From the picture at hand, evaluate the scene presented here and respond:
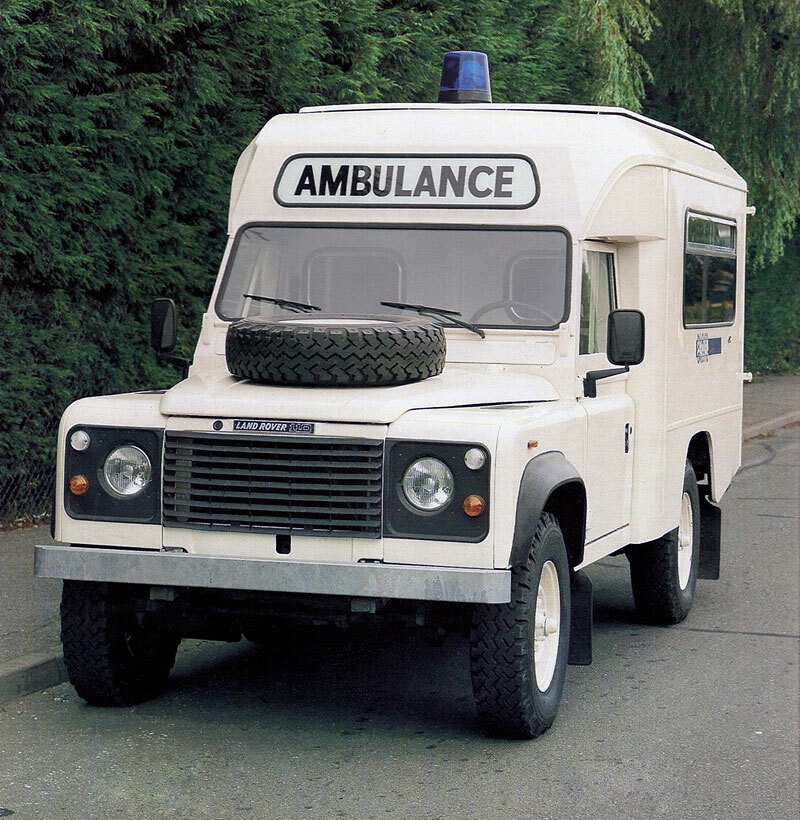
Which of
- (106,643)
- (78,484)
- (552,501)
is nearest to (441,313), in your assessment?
(552,501)

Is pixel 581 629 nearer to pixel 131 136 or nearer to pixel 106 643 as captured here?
pixel 106 643

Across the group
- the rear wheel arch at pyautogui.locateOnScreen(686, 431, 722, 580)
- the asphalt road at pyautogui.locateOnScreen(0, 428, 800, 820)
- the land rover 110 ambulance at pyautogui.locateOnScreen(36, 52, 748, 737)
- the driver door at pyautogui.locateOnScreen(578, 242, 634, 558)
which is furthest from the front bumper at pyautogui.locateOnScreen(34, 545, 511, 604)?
the rear wheel arch at pyautogui.locateOnScreen(686, 431, 722, 580)

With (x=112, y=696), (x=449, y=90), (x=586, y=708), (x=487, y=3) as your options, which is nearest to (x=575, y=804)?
(x=586, y=708)

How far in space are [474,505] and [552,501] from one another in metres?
0.84

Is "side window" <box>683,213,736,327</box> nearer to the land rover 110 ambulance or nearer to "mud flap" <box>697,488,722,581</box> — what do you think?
the land rover 110 ambulance

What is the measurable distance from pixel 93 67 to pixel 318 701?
523 centimetres

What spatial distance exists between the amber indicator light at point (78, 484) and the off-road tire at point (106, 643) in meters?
0.40

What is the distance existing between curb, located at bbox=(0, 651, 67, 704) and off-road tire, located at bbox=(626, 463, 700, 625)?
304 centimetres

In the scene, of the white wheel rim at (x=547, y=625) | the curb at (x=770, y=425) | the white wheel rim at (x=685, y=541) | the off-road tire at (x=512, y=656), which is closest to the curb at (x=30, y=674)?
the off-road tire at (x=512, y=656)

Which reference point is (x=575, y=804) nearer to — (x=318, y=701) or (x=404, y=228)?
(x=318, y=701)

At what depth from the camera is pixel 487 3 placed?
1538 centimetres

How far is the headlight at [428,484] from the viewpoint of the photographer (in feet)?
18.6

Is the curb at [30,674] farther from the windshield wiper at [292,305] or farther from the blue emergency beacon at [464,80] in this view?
the blue emergency beacon at [464,80]

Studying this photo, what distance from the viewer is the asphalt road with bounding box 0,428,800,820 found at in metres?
5.30
